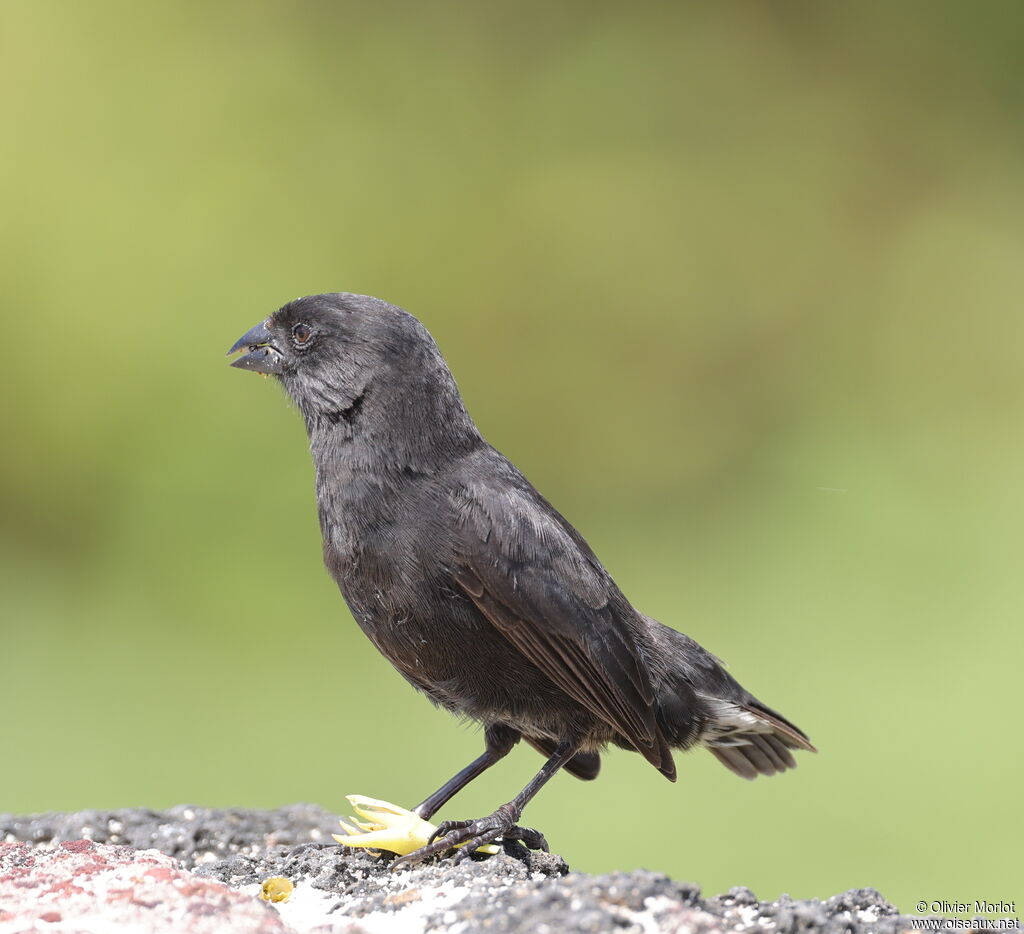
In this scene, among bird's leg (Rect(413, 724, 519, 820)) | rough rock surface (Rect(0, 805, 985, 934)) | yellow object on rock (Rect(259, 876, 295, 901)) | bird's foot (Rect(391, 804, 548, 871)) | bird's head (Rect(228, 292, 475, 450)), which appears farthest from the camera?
bird's leg (Rect(413, 724, 519, 820))

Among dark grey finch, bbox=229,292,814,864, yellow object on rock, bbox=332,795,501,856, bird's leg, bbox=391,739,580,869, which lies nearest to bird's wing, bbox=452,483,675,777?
dark grey finch, bbox=229,292,814,864

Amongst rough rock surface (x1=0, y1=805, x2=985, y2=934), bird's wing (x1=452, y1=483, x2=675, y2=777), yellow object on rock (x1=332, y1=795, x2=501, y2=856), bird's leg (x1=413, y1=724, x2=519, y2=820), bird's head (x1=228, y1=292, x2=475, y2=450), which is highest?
bird's head (x1=228, y1=292, x2=475, y2=450)

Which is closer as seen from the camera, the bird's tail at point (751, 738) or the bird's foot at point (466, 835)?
the bird's foot at point (466, 835)

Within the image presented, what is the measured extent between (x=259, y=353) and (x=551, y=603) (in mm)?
1226

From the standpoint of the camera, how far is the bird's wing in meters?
3.34

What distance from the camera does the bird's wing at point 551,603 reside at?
3342mm

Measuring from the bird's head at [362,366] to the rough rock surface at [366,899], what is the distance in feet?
3.99

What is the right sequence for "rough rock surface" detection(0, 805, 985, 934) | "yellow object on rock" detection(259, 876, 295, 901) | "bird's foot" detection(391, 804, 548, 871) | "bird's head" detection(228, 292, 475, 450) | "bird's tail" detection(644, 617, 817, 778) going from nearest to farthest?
"rough rock surface" detection(0, 805, 985, 934) → "yellow object on rock" detection(259, 876, 295, 901) → "bird's foot" detection(391, 804, 548, 871) → "bird's head" detection(228, 292, 475, 450) → "bird's tail" detection(644, 617, 817, 778)

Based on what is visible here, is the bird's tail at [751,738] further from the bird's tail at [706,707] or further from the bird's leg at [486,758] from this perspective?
the bird's leg at [486,758]

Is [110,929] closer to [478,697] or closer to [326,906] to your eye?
[326,906]

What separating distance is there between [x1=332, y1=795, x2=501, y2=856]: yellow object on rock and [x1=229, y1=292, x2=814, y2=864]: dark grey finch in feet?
0.24

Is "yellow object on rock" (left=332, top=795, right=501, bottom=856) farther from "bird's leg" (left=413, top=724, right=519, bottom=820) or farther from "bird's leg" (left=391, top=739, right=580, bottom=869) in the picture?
"bird's leg" (left=413, top=724, right=519, bottom=820)

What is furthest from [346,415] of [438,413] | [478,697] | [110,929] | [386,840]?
[110,929]

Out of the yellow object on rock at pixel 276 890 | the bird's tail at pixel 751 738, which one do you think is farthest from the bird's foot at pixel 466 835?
the bird's tail at pixel 751 738
